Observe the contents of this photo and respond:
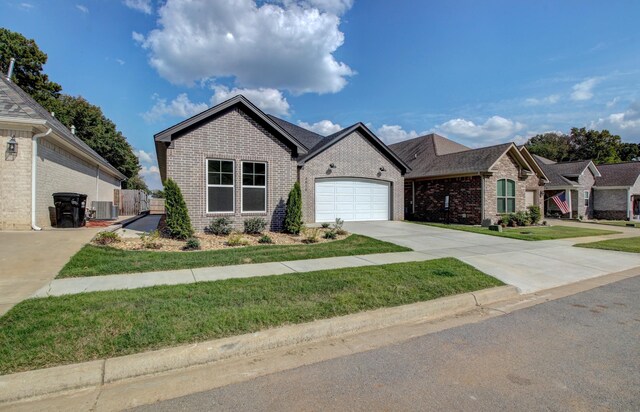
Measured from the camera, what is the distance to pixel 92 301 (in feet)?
15.4

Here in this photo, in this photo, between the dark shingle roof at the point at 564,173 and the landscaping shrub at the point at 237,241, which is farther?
the dark shingle roof at the point at 564,173

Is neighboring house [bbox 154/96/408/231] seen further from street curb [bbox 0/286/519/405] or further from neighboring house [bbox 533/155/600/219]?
neighboring house [bbox 533/155/600/219]

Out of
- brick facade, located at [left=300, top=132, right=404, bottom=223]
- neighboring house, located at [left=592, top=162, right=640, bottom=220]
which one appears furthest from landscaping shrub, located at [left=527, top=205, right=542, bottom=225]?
neighboring house, located at [left=592, top=162, right=640, bottom=220]

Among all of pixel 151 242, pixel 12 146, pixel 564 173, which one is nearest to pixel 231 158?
pixel 151 242

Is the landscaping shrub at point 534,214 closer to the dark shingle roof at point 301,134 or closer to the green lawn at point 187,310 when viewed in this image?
the dark shingle roof at point 301,134

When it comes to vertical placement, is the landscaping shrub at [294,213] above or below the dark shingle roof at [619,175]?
below

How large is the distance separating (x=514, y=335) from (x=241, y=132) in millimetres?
10791

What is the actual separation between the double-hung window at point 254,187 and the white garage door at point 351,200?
4227 millimetres

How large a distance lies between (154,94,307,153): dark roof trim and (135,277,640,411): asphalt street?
9.94 m

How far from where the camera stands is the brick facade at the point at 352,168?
53.4 feet

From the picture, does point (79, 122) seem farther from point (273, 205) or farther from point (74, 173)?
point (273, 205)

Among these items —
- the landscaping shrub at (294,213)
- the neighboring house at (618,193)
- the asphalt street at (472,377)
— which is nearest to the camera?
the asphalt street at (472,377)

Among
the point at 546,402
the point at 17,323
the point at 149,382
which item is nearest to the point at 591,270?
the point at 546,402

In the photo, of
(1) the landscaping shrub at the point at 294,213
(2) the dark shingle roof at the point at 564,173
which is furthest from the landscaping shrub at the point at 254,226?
(2) the dark shingle roof at the point at 564,173
